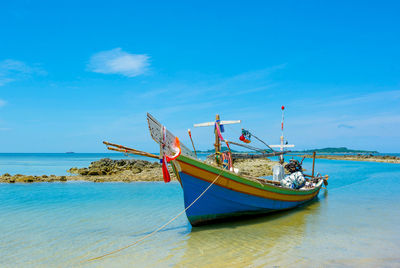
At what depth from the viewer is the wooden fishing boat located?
8.93 metres

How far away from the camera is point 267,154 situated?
50.5 ft

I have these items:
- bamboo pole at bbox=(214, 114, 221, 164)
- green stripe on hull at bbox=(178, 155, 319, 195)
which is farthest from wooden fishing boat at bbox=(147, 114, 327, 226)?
bamboo pole at bbox=(214, 114, 221, 164)

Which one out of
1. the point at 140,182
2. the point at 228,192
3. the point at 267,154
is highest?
the point at 267,154

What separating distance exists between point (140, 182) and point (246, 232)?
52.8 feet

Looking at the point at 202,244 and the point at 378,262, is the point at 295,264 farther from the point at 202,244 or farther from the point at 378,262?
the point at 202,244

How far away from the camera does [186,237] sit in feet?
30.0

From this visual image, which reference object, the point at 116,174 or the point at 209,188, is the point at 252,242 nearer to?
the point at 209,188

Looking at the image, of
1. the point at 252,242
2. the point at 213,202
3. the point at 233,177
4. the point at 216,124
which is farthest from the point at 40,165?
the point at 252,242

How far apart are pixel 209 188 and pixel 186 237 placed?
5.97 feet

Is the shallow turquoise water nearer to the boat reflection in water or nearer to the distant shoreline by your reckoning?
the boat reflection in water

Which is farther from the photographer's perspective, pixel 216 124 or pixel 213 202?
pixel 216 124

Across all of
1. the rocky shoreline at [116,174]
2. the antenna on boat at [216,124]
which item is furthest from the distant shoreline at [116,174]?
the antenna on boat at [216,124]

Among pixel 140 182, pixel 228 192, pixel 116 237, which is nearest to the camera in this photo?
pixel 116 237

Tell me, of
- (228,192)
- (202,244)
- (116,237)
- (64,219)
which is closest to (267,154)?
(228,192)
